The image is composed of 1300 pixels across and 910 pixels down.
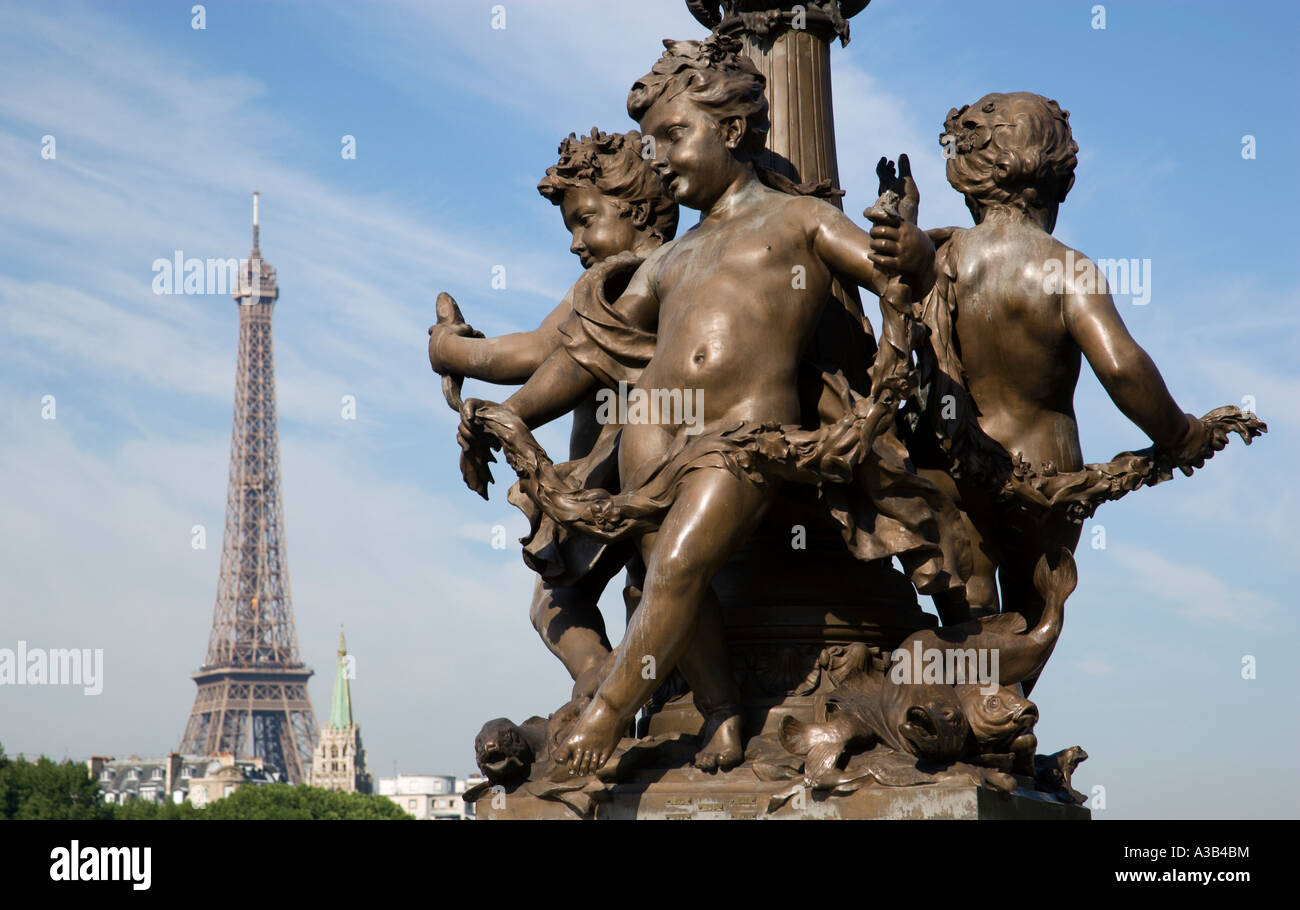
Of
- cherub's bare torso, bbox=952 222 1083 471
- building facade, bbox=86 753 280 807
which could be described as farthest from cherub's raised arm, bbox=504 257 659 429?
building facade, bbox=86 753 280 807

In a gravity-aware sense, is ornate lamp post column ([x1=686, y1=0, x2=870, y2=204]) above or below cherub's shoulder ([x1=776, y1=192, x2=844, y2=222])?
above

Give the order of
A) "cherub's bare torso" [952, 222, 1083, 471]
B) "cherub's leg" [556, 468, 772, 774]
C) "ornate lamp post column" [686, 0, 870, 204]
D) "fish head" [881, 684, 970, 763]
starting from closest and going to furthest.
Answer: "fish head" [881, 684, 970, 763]
"cherub's leg" [556, 468, 772, 774]
"cherub's bare torso" [952, 222, 1083, 471]
"ornate lamp post column" [686, 0, 870, 204]

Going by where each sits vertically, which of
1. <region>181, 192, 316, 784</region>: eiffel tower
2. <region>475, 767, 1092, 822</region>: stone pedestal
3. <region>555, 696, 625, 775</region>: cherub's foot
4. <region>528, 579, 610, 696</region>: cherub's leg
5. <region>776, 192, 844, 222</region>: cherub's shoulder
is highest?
<region>181, 192, 316, 784</region>: eiffel tower

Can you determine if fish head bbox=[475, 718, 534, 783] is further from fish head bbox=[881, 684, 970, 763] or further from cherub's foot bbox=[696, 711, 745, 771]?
fish head bbox=[881, 684, 970, 763]

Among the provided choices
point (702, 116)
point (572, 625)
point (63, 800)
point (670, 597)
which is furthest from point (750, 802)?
point (63, 800)

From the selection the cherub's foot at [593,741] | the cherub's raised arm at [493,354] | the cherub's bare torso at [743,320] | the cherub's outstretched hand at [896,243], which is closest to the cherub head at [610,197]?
the cherub's raised arm at [493,354]

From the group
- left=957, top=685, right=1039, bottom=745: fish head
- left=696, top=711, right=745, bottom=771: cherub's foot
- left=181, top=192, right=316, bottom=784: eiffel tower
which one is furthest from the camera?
left=181, top=192, right=316, bottom=784: eiffel tower
